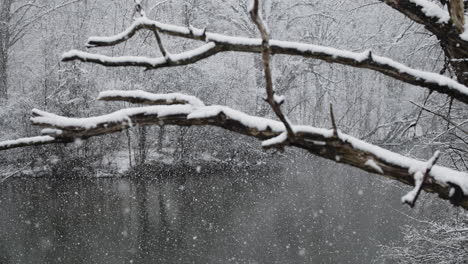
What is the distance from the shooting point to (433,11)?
2289mm

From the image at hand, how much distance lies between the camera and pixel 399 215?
990 centimetres

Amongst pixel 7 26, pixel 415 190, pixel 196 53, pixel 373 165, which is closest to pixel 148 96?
pixel 196 53

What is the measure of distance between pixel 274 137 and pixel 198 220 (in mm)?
8506

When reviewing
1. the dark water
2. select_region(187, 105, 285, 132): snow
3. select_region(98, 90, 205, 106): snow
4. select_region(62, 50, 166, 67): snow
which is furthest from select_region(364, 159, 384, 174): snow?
the dark water

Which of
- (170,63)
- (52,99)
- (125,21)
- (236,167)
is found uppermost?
(125,21)

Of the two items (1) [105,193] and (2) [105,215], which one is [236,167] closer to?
(1) [105,193]

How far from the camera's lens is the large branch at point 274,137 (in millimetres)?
1874

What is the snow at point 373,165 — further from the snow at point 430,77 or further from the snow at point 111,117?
the snow at point 111,117

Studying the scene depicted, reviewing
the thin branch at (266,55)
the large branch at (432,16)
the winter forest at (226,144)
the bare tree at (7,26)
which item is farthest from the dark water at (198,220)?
the bare tree at (7,26)

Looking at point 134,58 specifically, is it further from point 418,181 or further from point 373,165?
point 418,181

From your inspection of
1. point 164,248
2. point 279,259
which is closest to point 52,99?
point 164,248

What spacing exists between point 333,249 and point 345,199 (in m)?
3.30

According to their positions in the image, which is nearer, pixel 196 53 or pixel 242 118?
pixel 242 118

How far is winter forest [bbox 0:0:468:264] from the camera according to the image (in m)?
2.00
